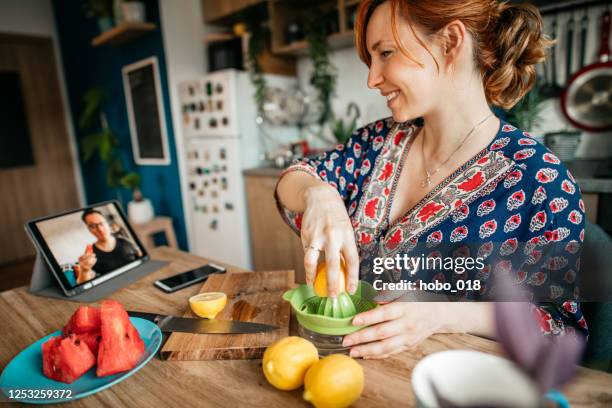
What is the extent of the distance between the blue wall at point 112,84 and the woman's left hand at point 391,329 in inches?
116

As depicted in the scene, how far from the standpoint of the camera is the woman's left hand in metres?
0.59

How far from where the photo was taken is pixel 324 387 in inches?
18.0

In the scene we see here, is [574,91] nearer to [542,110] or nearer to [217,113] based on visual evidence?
[542,110]

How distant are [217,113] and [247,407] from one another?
2.54 metres

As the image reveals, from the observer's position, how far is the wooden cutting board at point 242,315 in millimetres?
627

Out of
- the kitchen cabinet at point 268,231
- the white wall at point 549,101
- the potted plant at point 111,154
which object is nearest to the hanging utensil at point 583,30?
the white wall at point 549,101

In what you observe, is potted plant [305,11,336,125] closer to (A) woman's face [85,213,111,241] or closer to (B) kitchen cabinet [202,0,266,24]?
(B) kitchen cabinet [202,0,266,24]

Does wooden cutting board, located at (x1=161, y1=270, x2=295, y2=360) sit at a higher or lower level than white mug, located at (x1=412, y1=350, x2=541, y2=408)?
lower

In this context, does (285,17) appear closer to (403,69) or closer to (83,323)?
(403,69)

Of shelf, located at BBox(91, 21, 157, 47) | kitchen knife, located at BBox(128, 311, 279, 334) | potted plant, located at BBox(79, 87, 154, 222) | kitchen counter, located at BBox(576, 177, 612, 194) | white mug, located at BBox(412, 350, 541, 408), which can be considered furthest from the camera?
potted plant, located at BBox(79, 87, 154, 222)

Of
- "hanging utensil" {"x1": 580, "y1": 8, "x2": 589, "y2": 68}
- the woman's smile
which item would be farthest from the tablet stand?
"hanging utensil" {"x1": 580, "y1": 8, "x2": 589, "y2": 68}

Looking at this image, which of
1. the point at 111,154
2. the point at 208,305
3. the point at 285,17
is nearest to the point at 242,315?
the point at 208,305

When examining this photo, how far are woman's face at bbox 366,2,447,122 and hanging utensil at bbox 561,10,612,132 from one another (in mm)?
1485

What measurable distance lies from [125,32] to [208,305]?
304 cm
